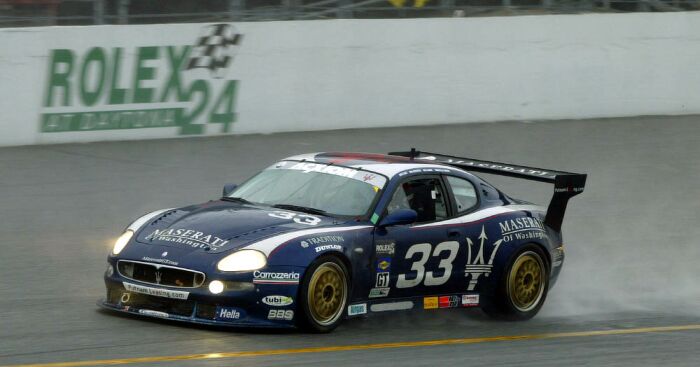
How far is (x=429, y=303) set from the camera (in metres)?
9.38

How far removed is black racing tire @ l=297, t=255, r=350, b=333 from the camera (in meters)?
8.27

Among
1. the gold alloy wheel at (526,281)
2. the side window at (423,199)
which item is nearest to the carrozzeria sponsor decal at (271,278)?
the side window at (423,199)

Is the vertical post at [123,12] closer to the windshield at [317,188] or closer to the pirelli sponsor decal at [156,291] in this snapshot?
the windshield at [317,188]

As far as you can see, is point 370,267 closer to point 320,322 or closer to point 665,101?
point 320,322

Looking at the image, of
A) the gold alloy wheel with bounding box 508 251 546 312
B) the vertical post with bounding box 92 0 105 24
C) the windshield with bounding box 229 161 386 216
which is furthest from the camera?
the vertical post with bounding box 92 0 105 24

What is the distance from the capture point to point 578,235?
14148 millimetres

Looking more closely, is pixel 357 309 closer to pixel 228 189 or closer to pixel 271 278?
pixel 271 278

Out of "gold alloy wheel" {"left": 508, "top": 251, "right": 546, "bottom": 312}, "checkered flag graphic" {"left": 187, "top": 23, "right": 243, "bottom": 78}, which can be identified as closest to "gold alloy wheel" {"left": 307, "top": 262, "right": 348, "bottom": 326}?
"gold alloy wheel" {"left": 508, "top": 251, "right": 546, "bottom": 312}

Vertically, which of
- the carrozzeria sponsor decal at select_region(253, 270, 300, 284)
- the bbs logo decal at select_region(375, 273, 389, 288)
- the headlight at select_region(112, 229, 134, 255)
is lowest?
the bbs logo decal at select_region(375, 273, 389, 288)

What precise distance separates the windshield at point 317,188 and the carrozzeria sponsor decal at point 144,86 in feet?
26.7

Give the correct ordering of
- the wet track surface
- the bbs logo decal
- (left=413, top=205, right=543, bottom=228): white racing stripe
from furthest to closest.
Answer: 1. (left=413, top=205, right=543, bottom=228): white racing stripe
2. the bbs logo decal
3. the wet track surface

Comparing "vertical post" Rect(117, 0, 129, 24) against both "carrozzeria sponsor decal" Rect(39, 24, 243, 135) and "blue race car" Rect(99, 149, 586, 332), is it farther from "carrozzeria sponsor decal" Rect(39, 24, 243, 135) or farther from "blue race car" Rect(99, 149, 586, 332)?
"blue race car" Rect(99, 149, 586, 332)

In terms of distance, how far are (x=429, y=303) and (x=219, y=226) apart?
186 centimetres

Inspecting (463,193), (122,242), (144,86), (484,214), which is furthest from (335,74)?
(122,242)
